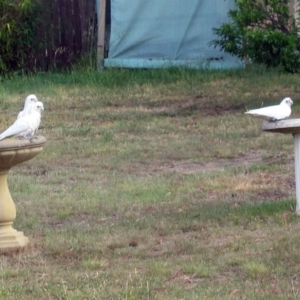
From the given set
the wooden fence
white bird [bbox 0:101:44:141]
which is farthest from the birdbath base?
the wooden fence

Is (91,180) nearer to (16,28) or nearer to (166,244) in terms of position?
(166,244)

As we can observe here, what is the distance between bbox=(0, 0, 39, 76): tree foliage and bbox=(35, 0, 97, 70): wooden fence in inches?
6.8

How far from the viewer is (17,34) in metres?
15.6

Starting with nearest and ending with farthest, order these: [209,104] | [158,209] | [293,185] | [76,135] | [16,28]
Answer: [158,209] → [293,185] → [76,135] → [209,104] → [16,28]

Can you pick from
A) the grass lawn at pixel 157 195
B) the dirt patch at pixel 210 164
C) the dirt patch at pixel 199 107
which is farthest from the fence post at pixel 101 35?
the dirt patch at pixel 210 164

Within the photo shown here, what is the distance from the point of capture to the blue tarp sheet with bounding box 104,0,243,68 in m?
15.2

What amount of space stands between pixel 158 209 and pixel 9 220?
58.6 inches

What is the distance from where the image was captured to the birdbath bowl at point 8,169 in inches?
252

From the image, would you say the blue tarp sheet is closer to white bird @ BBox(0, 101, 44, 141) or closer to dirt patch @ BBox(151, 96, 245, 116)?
dirt patch @ BBox(151, 96, 245, 116)

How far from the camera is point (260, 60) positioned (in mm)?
11531

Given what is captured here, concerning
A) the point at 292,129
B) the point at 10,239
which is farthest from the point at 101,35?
the point at 10,239

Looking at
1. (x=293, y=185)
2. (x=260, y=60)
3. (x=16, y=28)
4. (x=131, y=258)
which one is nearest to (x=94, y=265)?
(x=131, y=258)

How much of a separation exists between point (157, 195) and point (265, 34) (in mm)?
3642

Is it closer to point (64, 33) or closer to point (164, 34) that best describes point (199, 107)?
point (164, 34)
